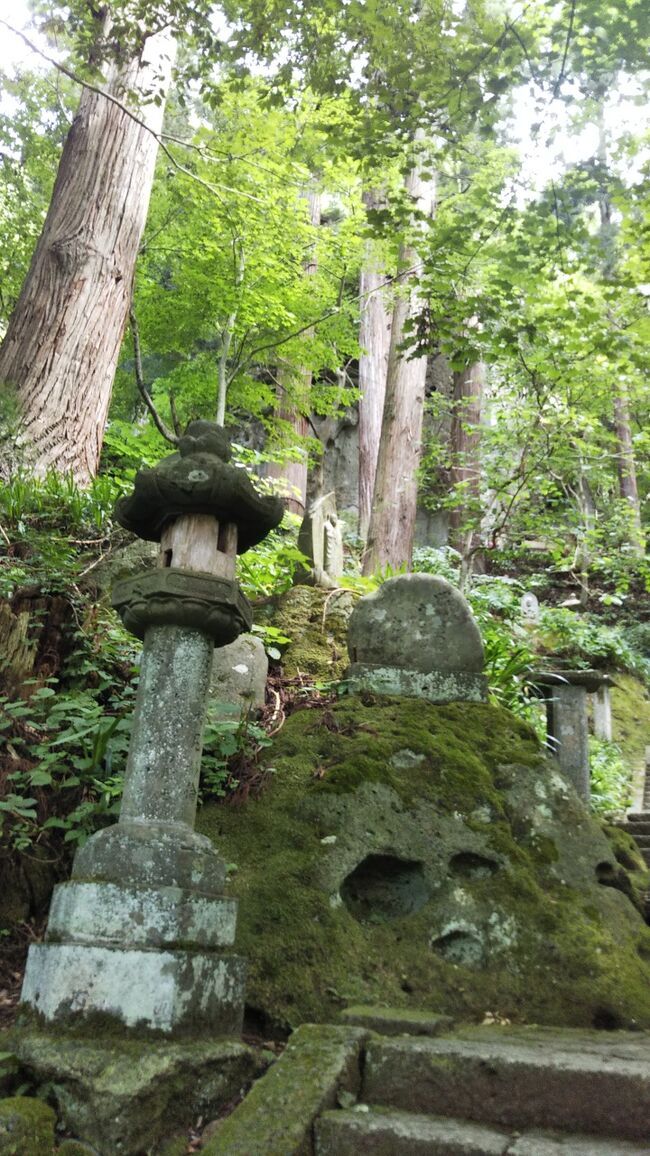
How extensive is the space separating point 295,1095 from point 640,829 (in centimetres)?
788

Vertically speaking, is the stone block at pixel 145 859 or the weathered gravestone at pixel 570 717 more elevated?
the weathered gravestone at pixel 570 717

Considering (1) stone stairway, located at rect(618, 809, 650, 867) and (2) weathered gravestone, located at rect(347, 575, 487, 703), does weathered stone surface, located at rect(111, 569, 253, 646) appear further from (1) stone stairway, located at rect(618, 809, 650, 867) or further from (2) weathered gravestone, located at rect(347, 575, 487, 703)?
(1) stone stairway, located at rect(618, 809, 650, 867)

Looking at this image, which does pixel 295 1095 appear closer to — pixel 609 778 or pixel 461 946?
pixel 461 946

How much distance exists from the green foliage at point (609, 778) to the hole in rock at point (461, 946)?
5978mm

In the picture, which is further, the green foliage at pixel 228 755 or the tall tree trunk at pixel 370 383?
the tall tree trunk at pixel 370 383

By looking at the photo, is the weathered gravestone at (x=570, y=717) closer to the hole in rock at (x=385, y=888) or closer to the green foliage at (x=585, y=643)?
the hole in rock at (x=385, y=888)

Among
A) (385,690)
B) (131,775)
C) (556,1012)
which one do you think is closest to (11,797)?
(131,775)

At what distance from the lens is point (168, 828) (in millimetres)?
3029

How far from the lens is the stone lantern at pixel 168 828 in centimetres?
269

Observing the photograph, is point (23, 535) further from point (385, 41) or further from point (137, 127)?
point (137, 127)

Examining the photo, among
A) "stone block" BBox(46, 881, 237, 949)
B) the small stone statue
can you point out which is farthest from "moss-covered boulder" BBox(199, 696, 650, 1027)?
the small stone statue

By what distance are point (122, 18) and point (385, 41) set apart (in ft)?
6.62

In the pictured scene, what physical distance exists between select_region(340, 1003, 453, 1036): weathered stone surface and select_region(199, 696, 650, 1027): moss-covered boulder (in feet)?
1.02

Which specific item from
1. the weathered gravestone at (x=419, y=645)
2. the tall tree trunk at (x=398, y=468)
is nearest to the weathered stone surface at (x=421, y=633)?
the weathered gravestone at (x=419, y=645)
